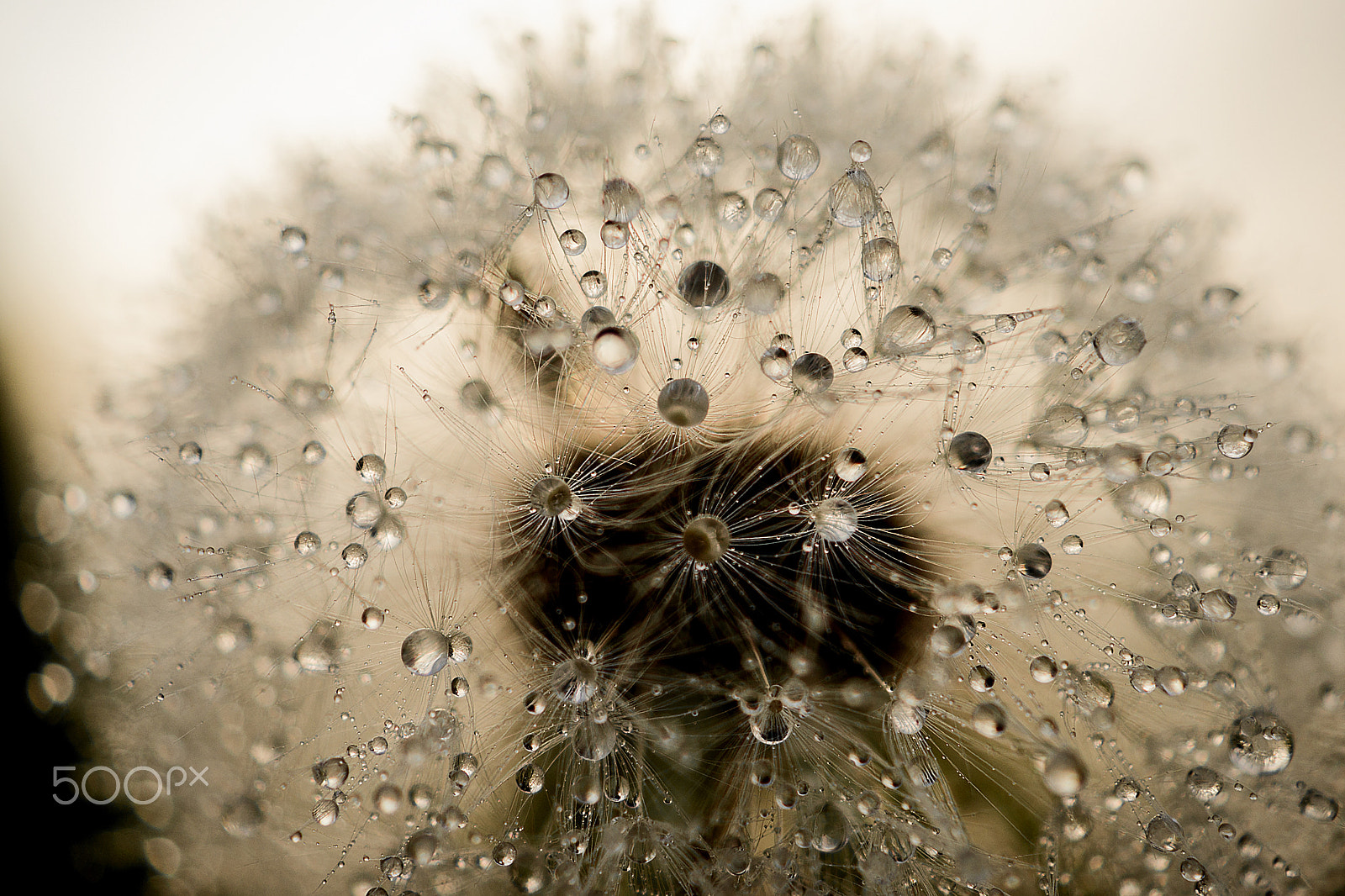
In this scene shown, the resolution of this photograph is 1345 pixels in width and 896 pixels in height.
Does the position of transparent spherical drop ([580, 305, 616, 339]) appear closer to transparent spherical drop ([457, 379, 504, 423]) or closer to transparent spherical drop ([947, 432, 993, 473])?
transparent spherical drop ([457, 379, 504, 423])

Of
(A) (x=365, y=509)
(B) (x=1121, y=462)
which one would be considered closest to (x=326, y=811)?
(A) (x=365, y=509)

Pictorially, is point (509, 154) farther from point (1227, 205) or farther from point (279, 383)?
point (1227, 205)

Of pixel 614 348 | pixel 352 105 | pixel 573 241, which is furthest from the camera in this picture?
pixel 352 105

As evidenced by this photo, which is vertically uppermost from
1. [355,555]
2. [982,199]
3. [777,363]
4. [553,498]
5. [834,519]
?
[982,199]

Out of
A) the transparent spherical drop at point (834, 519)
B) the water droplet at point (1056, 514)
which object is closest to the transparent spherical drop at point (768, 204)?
the transparent spherical drop at point (834, 519)

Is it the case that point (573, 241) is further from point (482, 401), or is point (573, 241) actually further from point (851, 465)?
point (851, 465)

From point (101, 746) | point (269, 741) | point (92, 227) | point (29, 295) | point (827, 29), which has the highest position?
point (827, 29)

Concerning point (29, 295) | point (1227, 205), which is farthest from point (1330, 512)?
point (29, 295)

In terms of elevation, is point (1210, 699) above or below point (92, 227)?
above
